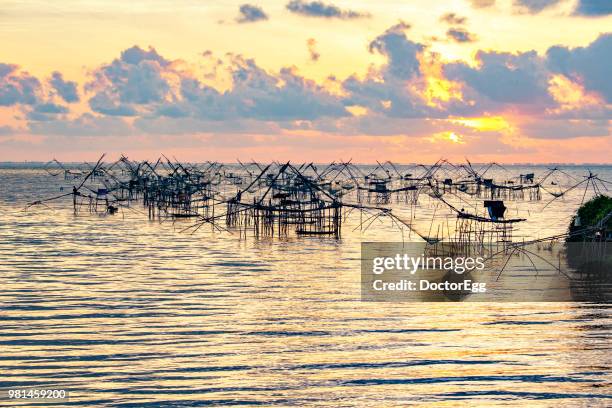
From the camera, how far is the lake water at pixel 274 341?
44.1 ft

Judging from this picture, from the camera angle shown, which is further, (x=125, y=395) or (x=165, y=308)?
(x=165, y=308)

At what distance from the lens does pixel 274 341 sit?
17.2 metres

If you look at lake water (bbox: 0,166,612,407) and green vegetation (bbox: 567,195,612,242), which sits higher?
green vegetation (bbox: 567,195,612,242)

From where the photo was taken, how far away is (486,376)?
14289 mm

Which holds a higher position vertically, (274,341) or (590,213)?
(590,213)

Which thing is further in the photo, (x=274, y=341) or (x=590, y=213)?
(x=590, y=213)

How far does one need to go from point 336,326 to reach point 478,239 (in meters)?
19.3

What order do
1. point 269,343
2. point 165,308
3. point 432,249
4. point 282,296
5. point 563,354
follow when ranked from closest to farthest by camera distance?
1. point 563,354
2. point 269,343
3. point 165,308
4. point 282,296
5. point 432,249

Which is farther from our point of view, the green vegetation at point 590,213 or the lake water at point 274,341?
the green vegetation at point 590,213

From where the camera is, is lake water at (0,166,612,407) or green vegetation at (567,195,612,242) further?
green vegetation at (567,195,612,242)

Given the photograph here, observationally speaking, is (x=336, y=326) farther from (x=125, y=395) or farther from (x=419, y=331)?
(x=125, y=395)

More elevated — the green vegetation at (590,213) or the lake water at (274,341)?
the green vegetation at (590,213)

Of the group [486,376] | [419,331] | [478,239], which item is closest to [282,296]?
[419,331]

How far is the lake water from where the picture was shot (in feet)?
44.1
